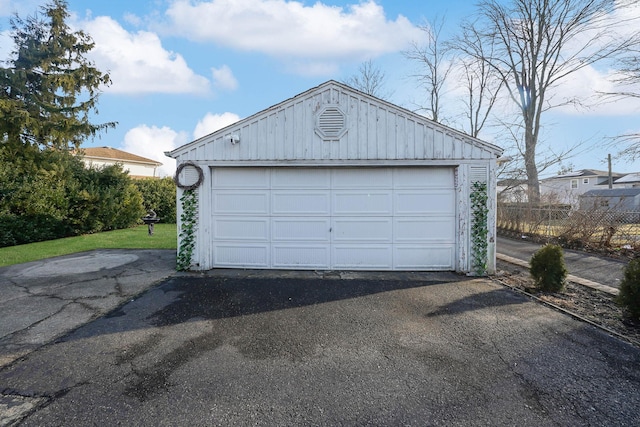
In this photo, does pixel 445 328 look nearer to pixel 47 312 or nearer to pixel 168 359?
pixel 168 359

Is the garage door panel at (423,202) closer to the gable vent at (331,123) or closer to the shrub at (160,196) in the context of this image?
the gable vent at (331,123)

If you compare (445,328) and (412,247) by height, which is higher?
(412,247)

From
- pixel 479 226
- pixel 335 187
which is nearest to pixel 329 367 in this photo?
pixel 335 187

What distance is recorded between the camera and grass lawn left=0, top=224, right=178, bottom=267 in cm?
816

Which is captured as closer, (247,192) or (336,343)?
(336,343)

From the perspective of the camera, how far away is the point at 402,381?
2.68 m

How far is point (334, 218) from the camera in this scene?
6.52m

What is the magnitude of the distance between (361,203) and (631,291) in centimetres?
427

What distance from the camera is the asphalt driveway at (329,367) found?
2.28 meters

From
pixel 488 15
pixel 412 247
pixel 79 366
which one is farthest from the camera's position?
pixel 488 15

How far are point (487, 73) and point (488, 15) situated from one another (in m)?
3.03

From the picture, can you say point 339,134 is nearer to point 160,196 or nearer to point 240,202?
point 240,202

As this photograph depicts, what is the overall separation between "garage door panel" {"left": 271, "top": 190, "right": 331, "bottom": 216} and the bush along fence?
8220 millimetres

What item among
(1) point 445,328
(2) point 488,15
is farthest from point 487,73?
(1) point 445,328
